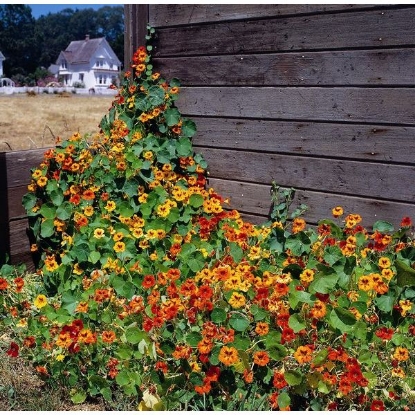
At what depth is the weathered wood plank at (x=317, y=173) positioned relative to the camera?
338 cm

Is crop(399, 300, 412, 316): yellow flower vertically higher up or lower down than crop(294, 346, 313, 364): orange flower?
higher up

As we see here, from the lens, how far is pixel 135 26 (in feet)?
14.4

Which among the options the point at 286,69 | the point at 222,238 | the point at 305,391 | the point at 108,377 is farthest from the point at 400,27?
the point at 108,377

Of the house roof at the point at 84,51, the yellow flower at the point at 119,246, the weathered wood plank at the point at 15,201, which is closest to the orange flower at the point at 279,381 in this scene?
the yellow flower at the point at 119,246

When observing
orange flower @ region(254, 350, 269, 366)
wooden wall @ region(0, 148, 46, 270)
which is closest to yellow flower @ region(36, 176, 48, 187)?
wooden wall @ region(0, 148, 46, 270)

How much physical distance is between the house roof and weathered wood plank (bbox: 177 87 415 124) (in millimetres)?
74018

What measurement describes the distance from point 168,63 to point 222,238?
1.68 m

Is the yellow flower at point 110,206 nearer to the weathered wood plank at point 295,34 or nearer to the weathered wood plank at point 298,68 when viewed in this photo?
the weathered wood plank at point 298,68

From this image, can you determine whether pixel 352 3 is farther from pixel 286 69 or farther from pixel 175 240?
pixel 175 240

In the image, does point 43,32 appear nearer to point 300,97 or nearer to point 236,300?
point 300,97

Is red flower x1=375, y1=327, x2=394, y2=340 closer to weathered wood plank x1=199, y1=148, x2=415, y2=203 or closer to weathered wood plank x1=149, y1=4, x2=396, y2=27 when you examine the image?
weathered wood plank x1=199, y1=148, x2=415, y2=203

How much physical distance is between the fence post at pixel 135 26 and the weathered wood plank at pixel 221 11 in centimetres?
7

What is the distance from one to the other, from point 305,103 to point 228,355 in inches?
80.0

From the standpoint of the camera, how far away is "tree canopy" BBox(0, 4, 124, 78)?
68.6 metres
